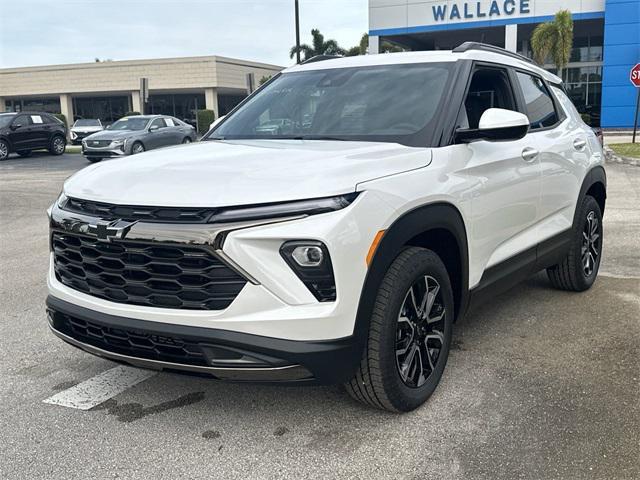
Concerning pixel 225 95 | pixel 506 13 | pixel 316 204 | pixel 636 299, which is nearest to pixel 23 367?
pixel 316 204

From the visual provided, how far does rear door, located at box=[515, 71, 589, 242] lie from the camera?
4.51 metres

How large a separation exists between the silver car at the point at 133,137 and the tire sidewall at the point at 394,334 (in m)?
17.3

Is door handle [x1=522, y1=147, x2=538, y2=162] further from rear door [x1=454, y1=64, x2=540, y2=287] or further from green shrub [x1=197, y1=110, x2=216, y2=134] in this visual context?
green shrub [x1=197, y1=110, x2=216, y2=134]

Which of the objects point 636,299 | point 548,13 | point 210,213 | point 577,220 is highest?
point 548,13

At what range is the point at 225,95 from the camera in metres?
54.5

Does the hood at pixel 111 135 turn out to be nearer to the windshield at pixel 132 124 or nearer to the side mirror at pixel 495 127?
the windshield at pixel 132 124

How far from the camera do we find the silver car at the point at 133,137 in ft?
65.2

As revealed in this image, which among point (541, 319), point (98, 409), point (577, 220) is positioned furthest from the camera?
point (577, 220)

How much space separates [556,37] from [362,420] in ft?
112

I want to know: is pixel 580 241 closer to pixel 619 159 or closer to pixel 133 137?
pixel 619 159

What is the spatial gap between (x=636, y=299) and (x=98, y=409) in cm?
412

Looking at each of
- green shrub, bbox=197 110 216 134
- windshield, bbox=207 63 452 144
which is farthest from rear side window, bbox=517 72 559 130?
green shrub, bbox=197 110 216 134

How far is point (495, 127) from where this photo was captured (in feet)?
11.4

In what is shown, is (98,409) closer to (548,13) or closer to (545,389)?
(545,389)
